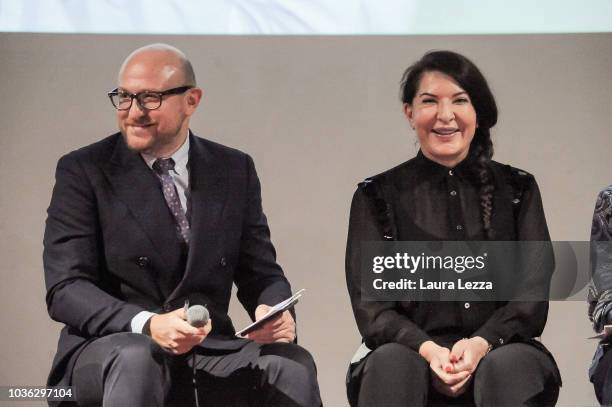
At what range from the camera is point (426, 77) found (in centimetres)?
307

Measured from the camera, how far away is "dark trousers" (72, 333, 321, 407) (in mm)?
2461

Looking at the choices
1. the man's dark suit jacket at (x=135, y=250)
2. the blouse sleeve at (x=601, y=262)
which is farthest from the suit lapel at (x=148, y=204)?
the blouse sleeve at (x=601, y=262)

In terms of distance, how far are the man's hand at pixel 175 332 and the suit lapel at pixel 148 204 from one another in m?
0.22

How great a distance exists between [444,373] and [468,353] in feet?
Result: 0.28

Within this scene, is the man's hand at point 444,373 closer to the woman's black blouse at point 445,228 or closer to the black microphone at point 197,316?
the woman's black blouse at point 445,228

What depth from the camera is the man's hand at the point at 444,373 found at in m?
2.68

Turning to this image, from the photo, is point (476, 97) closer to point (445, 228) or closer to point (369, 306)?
point (445, 228)

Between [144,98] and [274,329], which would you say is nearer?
[274,329]

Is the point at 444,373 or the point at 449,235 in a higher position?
the point at 449,235

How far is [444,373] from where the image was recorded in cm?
268

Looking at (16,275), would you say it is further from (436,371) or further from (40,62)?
(436,371)

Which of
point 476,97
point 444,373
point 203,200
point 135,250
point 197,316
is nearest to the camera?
point 197,316

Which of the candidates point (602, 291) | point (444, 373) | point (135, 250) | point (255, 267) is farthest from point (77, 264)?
point (602, 291)

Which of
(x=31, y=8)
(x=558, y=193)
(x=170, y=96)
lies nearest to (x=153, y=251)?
(x=170, y=96)
